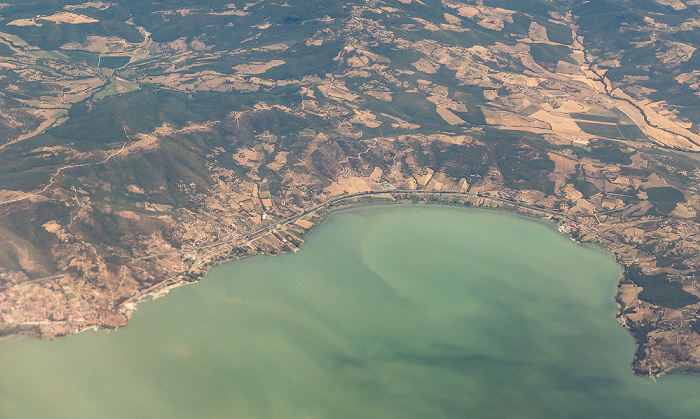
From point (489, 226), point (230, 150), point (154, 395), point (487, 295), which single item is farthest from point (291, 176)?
point (154, 395)

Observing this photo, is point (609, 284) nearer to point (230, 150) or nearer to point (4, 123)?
point (230, 150)

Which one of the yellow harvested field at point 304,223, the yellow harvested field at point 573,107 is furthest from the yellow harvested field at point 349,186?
the yellow harvested field at point 573,107

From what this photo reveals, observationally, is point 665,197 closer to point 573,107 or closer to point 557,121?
point 557,121

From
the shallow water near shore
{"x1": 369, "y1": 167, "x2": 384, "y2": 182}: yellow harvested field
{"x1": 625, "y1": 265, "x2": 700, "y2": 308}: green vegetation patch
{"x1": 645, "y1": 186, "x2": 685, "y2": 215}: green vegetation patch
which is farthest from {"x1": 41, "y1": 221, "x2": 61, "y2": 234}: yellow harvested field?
{"x1": 645, "y1": 186, "x2": 685, "y2": 215}: green vegetation patch

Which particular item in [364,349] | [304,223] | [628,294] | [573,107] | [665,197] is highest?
[665,197]

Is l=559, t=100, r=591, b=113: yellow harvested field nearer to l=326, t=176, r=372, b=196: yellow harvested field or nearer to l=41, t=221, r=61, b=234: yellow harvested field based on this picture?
l=326, t=176, r=372, b=196: yellow harvested field

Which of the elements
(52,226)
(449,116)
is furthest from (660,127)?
(52,226)
